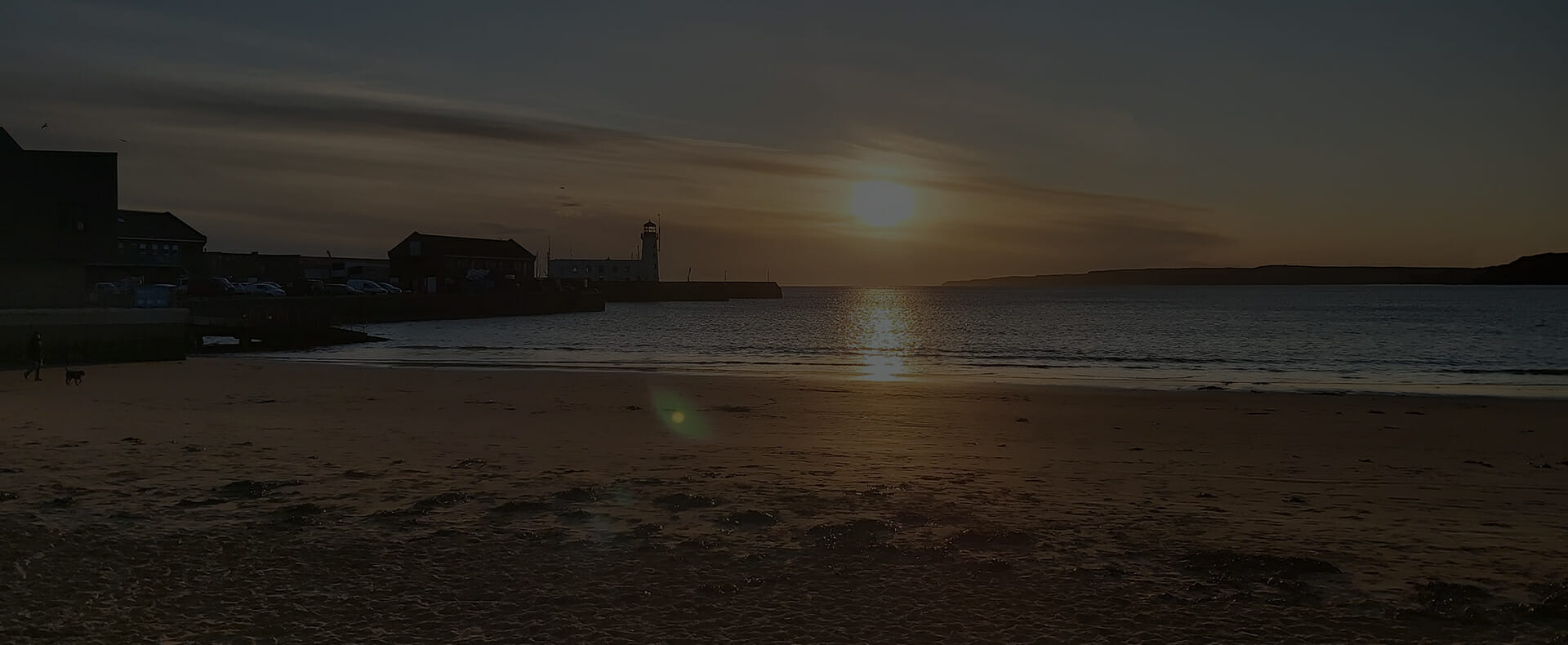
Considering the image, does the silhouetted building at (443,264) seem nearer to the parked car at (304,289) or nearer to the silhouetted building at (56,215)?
the parked car at (304,289)

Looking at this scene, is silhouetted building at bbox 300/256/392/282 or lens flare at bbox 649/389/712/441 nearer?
lens flare at bbox 649/389/712/441

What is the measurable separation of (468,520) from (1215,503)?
24.8 feet

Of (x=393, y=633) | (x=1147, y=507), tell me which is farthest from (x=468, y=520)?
(x=1147, y=507)

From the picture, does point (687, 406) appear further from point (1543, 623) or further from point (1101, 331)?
point (1101, 331)

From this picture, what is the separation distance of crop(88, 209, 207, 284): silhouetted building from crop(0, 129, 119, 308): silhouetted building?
1781 inches

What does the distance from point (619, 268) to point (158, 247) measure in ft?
319

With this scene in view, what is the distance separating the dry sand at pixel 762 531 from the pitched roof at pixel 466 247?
354ft

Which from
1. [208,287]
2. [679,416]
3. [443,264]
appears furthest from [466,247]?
[679,416]

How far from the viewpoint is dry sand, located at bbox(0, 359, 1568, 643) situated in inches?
279

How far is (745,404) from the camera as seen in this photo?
76.3 ft

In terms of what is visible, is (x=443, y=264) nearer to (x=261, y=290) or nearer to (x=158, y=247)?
(x=158, y=247)

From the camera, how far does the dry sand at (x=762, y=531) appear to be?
23.3 feet

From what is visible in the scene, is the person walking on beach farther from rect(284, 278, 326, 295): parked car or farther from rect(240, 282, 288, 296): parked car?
rect(284, 278, 326, 295): parked car

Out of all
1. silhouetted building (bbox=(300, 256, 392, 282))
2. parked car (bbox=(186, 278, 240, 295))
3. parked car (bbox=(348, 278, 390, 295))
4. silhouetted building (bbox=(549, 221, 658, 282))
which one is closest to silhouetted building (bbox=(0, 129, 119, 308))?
parked car (bbox=(186, 278, 240, 295))
